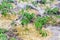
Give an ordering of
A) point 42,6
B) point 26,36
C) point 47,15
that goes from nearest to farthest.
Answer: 1. point 26,36
2. point 47,15
3. point 42,6

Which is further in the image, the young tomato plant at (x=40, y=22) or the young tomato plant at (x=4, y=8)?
the young tomato plant at (x=4, y=8)

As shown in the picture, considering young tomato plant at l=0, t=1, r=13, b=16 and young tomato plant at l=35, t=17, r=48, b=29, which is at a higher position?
young tomato plant at l=0, t=1, r=13, b=16

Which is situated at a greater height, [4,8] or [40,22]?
[4,8]

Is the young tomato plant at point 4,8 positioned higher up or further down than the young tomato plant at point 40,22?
higher up

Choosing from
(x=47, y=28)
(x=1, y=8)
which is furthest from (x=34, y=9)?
(x=47, y=28)

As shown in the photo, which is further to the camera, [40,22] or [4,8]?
[4,8]

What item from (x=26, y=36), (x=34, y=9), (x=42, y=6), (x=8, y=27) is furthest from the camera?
(x=42, y=6)

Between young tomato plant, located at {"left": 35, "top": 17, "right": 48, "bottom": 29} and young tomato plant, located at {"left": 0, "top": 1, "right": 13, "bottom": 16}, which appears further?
young tomato plant, located at {"left": 0, "top": 1, "right": 13, "bottom": 16}

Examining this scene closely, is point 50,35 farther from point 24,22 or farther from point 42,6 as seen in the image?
point 42,6

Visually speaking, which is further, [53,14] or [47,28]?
[53,14]
